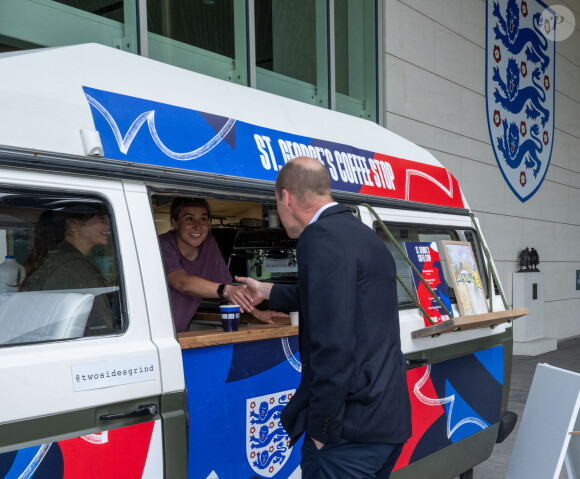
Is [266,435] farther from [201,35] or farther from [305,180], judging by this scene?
[201,35]

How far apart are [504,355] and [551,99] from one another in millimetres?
8874

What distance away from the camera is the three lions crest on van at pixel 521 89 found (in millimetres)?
10250

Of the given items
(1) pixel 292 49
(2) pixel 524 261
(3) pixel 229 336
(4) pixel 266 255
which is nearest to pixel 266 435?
(3) pixel 229 336

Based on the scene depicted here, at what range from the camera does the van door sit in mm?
1965

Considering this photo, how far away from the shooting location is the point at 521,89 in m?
10.8

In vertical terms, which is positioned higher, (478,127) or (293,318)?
(478,127)

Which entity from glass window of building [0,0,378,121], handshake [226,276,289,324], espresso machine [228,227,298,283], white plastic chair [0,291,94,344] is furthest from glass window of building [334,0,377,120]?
white plastic chair [0,291,94,344]

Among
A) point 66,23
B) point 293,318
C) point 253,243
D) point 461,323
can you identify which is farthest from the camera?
point 253,243

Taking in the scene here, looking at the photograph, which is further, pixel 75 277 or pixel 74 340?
pixel 75 277

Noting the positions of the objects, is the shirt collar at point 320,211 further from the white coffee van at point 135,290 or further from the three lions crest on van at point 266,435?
the three lions crest on van at point 266,435

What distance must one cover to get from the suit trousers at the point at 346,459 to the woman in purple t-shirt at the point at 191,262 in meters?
1.27

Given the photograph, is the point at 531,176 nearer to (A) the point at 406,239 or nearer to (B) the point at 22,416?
(A) the point at 406,239

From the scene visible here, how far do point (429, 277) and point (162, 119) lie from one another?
204 centimetres

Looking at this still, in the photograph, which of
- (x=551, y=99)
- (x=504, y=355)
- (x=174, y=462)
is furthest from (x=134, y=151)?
(x=551, y=99)
